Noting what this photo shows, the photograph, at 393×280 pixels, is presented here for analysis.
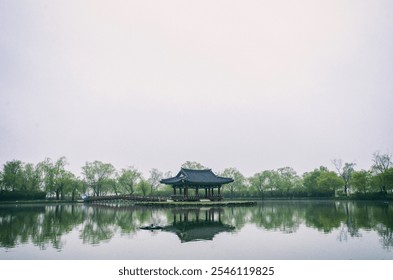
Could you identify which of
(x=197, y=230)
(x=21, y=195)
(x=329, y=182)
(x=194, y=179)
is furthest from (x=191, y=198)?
(x=21, y=195)

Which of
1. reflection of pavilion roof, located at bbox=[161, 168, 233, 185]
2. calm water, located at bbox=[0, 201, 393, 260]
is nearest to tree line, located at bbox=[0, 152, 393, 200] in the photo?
reflection of pavilion roof, located at bbox=[161, 168, 233, 185]

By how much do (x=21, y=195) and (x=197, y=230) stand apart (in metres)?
50.7

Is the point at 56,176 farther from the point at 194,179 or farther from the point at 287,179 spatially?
the point at 287,179

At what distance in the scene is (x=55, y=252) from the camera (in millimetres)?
14289

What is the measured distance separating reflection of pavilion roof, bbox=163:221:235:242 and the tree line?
43.2 meters

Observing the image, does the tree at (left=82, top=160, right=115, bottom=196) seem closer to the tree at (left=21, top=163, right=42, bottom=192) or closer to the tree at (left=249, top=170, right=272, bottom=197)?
the tree at (left=21, top=163, right=42, bottom=192)

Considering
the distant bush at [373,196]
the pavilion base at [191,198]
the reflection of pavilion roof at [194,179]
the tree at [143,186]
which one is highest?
the reflection of pavilion roof at [194,179]

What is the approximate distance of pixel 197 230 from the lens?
20312 mm

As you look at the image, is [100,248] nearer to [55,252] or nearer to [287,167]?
[55,252]

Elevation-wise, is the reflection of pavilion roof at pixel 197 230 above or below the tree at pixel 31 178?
below

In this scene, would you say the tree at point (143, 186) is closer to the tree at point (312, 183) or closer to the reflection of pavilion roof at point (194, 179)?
the reflection of pavilion roof at point (194, 179)

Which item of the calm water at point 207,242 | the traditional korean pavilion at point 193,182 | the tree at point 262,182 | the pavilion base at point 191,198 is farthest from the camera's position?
the tree at point 262,182

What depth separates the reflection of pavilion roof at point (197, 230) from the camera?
17781 millimetres

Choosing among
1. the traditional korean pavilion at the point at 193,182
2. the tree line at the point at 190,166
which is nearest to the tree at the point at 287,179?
the tree line at the point at 190,166
